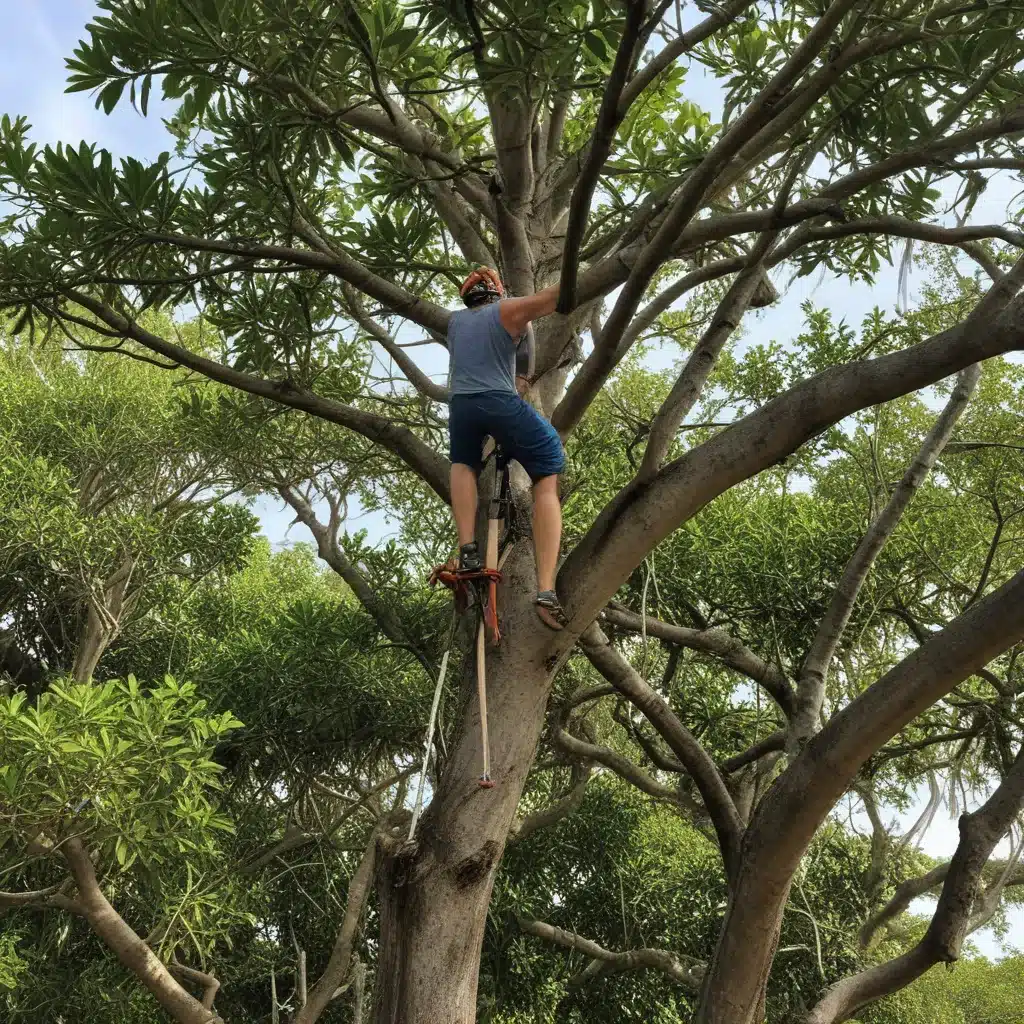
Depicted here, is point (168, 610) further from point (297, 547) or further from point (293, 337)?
point (297, 547)

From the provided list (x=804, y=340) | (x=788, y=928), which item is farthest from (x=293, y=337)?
(x=788, y=928)

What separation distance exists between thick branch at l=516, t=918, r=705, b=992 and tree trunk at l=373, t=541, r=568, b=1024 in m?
3.98

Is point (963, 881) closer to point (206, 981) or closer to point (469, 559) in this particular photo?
point (469, 559)

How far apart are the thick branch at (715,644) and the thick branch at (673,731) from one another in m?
0.95

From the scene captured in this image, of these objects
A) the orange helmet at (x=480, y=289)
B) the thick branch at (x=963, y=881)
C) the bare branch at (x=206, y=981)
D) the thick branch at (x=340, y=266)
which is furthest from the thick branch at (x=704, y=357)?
the bare branch at (x=206, y=981)

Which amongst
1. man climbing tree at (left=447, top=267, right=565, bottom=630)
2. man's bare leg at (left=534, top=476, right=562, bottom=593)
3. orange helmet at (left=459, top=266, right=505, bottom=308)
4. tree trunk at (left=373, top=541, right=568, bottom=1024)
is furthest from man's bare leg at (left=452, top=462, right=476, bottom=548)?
orange helmet at (left=459, top=266, right=505, bottom=308)

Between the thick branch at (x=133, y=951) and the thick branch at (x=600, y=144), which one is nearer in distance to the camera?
the thick branch at (x=600, y=144)

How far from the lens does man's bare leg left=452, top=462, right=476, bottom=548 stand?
4145 millimetres

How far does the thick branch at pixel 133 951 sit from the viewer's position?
7.05 meters

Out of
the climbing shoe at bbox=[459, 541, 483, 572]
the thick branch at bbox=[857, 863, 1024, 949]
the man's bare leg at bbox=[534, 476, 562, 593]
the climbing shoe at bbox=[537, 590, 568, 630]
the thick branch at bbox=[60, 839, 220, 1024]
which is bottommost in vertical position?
the thick branch at bbox=[60, 839, 220, 1024]

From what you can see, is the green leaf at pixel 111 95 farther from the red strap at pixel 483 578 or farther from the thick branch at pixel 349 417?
the red strap at pixel 483 578

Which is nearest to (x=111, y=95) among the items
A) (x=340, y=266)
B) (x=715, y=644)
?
(x=340, y=266)

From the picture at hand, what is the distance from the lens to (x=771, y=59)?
5.47m

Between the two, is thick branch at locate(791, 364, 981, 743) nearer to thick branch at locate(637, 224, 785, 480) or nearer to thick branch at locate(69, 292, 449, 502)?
thick branch at locate(637, 224, 785, 480)
